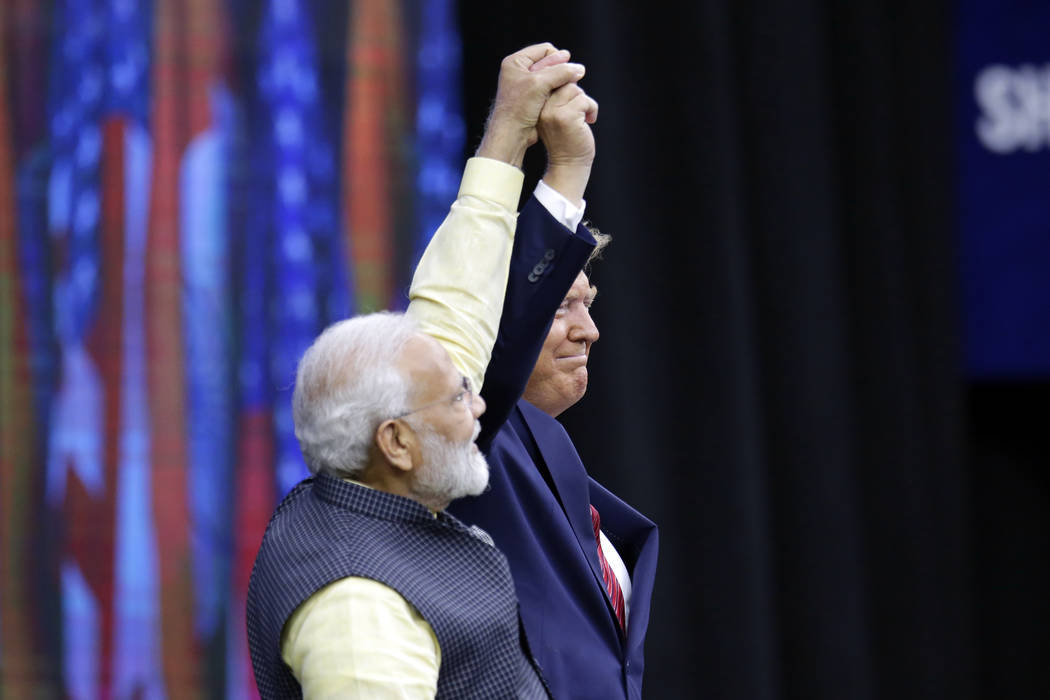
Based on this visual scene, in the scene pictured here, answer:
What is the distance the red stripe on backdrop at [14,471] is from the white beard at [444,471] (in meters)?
1.22

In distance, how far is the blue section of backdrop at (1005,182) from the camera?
10.8ft

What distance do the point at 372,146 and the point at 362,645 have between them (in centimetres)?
160

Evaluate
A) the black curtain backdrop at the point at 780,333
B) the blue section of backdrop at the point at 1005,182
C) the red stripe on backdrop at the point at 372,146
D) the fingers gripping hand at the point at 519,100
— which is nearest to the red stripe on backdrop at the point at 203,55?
the red stripe on backdrop at the point at 372,146

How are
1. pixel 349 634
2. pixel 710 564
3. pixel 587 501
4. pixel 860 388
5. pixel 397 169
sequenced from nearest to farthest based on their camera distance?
pixel 349 634 < pixel 587 501 < pixel 397 169 < pixel 710 564 < pixel 860 388

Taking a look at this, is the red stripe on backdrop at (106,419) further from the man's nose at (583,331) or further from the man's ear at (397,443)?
the man's ear at (397,443)

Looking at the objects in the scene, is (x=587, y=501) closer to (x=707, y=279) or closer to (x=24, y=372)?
(x=24, y=372)

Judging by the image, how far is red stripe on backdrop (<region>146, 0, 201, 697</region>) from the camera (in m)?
2.39

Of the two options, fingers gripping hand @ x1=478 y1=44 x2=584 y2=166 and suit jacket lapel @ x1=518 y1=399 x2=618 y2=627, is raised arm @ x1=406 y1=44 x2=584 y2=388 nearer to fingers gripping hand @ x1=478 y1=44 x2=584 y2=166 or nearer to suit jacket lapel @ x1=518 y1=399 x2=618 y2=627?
fingers gripping hand @ x1=478 y1=44 x2=584 y2=166

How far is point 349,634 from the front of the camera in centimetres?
118

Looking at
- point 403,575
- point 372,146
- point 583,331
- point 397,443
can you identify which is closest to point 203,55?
point 372,146

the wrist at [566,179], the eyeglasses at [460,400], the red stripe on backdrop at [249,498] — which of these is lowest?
the red stripe on backdrop at [249,498]

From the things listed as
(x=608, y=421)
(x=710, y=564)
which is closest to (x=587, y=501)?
(x=608, y=421)

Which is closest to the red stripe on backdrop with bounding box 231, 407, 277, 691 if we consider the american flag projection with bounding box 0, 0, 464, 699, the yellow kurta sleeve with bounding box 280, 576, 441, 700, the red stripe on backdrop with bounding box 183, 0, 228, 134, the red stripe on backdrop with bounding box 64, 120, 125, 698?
the american flag projection with bounding box 0, 0, 464, 699

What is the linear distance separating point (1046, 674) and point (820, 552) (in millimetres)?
950
